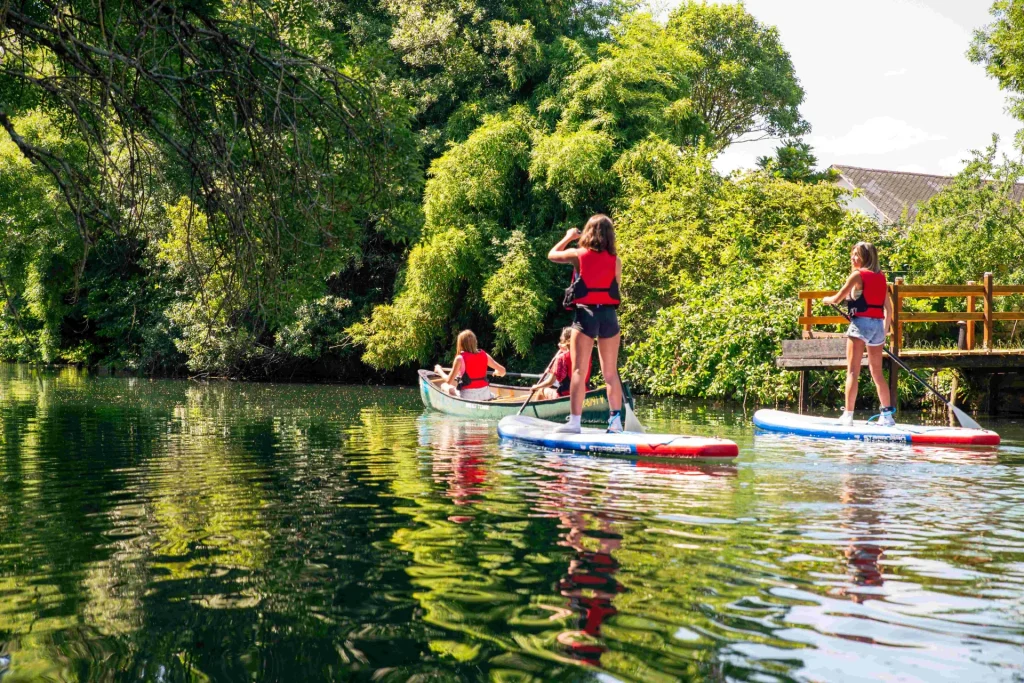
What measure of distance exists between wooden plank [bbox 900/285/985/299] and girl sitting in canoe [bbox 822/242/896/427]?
539 cm

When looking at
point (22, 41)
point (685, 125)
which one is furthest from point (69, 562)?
point (685, 125)

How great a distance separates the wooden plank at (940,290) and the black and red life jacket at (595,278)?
8.98 meters

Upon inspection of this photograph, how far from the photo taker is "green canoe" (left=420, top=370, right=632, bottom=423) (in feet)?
46.4

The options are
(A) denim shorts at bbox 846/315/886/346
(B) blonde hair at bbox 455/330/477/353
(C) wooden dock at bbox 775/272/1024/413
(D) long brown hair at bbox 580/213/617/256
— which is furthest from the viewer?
(C) wooden dock at bbox 775/272/1024/413

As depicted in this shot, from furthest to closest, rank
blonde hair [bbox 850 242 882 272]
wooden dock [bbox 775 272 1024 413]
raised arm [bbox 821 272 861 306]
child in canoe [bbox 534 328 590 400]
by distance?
wooden dock [bbox 775 272 1024 413]
child in canoe [bbox 534 328 590 400]
blonde hair [bbox 850 242 882 272]
raised arm [bbox 821 272 861 306]

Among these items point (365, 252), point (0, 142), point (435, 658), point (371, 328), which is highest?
point (0, 142)

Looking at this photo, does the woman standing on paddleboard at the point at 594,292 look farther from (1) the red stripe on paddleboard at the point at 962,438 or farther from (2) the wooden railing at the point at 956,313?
(2) the wooden railing at the point at 956,313

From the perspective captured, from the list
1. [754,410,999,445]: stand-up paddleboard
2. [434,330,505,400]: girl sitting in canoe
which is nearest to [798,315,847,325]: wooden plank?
[754,410,999,445]: stand-up paddleboard

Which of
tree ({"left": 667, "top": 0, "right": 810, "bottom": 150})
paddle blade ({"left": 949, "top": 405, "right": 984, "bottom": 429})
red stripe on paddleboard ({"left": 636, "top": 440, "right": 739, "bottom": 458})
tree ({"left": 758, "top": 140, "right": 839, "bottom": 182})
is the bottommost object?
red stripe on paddleboard ({"left": 636, "top": 440, "right": 739, "bottom": 458})

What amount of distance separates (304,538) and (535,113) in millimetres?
26807

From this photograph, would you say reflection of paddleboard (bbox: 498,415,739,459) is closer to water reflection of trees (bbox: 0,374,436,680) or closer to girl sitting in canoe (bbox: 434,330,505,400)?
water reflection of trees (bbox: 0,374,436,680)

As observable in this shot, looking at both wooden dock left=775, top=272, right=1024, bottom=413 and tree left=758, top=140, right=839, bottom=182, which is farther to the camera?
tree left=758, top=140, right=839, bottom=182

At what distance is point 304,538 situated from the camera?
19.0ft

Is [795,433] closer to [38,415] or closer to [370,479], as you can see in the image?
[370,479]
